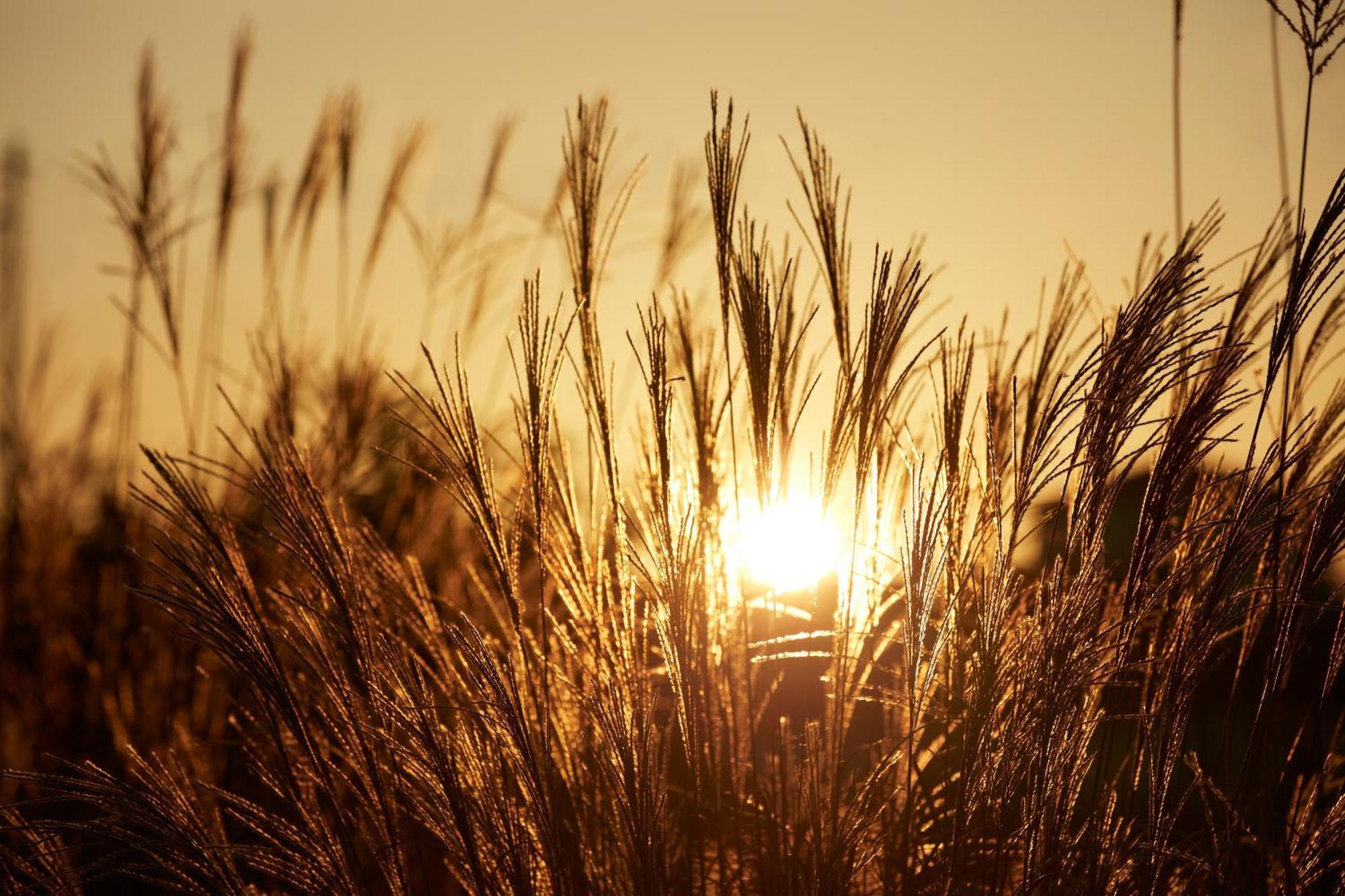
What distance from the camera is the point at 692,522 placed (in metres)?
1.70

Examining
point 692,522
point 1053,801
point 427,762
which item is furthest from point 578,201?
point 1053,801

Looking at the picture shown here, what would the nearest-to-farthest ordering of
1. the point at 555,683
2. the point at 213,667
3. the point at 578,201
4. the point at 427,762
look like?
the point at 427,762 → the point at 578,201 → the point at 555,683 → the point at 213,667

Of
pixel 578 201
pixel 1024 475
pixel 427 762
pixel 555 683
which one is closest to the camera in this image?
pixel 1024 475

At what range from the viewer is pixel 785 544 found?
1.95 metres

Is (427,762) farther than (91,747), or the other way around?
(91,747)

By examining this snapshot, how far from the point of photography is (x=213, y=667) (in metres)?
3.40

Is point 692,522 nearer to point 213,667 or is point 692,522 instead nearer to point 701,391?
point 701,391

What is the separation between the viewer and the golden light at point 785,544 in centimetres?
189

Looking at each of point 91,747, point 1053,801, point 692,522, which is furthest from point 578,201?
point 91,747

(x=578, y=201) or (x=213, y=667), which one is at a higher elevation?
(x=578, y=201)

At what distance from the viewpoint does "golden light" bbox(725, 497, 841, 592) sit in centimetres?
189

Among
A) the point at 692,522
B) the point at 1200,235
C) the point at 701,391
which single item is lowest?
the point at 692,522

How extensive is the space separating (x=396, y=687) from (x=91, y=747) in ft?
7.64

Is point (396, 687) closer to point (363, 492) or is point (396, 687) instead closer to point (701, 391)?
point (701, 391)
